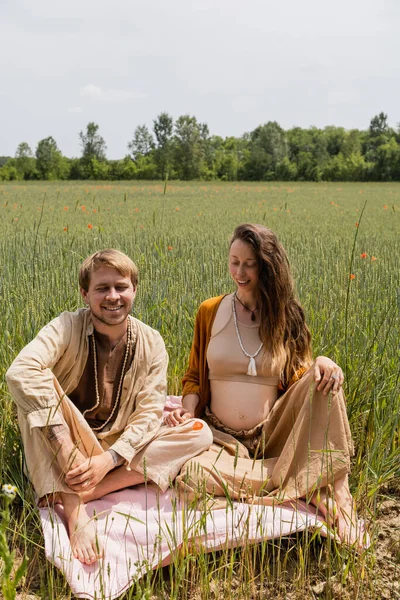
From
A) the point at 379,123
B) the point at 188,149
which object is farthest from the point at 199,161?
the point at 379,123

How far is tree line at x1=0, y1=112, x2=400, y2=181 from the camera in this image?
53.0 metres

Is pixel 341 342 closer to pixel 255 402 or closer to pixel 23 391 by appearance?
pixel 255 402

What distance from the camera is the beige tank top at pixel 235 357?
2.50 meters

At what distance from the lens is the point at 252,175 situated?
60.8 m

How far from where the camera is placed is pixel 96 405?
7.62ft

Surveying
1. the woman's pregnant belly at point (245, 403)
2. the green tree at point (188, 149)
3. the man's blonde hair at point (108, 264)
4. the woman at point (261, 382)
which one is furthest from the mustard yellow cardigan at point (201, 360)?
the green tree at point (188, 149)

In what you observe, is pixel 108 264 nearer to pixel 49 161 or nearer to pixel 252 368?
pixel 252 368

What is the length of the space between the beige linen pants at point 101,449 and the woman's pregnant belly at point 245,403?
0.75 feet

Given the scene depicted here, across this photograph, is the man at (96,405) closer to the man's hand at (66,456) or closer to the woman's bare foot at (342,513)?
the man's hand at (66,456)

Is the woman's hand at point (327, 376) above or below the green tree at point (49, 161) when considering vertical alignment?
below

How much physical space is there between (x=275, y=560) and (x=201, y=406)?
756mm

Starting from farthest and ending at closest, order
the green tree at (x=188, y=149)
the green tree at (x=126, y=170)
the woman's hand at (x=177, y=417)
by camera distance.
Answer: the green tree at (x=188, y=149) < the green tree at (x=126, y=170) < the woman's hand at (x=177, y=417)

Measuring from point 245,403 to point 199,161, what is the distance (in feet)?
195

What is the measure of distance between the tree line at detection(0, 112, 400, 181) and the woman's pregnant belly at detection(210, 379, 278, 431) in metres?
44.3
